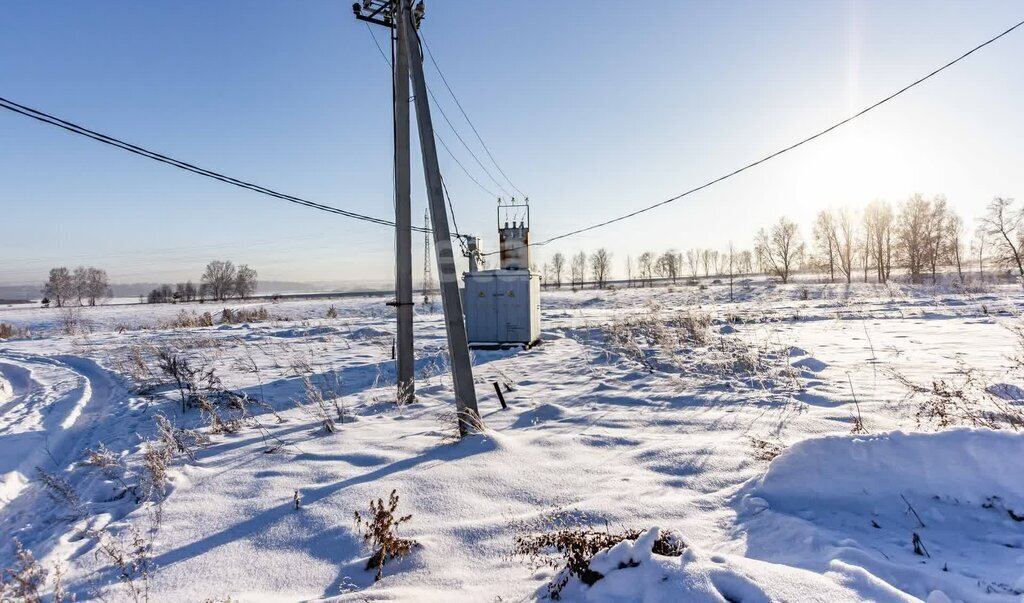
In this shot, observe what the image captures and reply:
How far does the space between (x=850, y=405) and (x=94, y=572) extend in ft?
23.0

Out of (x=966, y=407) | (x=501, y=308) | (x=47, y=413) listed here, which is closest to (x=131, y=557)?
(x=47, y=413)

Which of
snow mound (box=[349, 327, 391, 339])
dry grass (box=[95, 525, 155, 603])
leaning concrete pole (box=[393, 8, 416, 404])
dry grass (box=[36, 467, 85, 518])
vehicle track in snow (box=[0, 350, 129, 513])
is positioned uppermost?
leaning concrete pole (box=[393, 8, 416, 404])

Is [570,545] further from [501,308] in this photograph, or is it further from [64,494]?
[501,308]

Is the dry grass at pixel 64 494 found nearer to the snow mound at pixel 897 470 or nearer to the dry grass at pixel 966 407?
the snow mound at pixel 897 470

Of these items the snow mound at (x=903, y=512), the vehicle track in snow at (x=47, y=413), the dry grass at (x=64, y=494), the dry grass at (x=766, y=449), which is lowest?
the vehicle track in snow at (x=47, y=413)

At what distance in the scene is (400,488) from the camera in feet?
11.7

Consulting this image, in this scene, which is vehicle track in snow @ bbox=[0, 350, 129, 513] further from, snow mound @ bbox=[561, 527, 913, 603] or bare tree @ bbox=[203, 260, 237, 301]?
bare tree @ bbox=[203, 260, 237, 301]

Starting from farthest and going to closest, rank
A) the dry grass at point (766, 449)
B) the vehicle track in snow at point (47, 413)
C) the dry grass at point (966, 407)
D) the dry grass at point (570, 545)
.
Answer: the vehicle track in snow at point (47, 413), the dry grass at point (966, 407), the dry grass at point (766, 449), the dry grass at point (570, 545)

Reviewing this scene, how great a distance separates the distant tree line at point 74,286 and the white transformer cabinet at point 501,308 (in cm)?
7871

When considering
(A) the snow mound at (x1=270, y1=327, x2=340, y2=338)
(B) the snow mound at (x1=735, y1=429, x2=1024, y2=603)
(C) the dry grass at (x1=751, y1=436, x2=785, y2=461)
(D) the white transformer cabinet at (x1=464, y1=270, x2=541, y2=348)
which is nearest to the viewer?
(B) the snow mound at (x1=735, y1=429, x2=1024, y2=603)

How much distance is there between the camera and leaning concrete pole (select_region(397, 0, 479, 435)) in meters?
4.91

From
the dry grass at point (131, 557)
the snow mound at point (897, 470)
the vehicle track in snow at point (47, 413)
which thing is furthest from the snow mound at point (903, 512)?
the vehicle track in snow at point (47, 413)

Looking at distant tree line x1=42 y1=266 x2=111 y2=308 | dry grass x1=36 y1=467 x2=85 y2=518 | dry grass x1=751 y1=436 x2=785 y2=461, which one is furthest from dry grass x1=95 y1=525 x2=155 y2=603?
distant tree line x1=42 y1=266 x2=111 y2=308

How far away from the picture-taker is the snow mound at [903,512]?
2.04m
